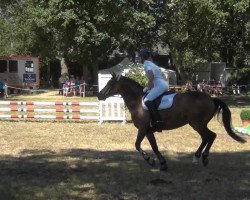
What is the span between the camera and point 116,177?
343 inches

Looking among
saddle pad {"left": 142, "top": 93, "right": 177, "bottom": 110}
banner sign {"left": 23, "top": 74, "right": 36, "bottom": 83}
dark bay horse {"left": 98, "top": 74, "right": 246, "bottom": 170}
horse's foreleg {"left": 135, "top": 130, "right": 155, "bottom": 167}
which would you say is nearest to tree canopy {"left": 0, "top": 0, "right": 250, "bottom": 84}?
banner sign {"left": 23, "top": 74, "right": 36, "bottom": 83}

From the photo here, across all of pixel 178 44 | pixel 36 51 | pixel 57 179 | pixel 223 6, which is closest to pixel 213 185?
pixel 57 179

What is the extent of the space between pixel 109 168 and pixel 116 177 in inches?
36.1

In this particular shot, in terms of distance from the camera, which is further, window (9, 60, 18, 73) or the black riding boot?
window (9, 60, 18, 73)

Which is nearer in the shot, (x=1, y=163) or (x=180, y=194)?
(x=180, y=194)

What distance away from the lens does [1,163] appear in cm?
1018

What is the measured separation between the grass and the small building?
25291 mm

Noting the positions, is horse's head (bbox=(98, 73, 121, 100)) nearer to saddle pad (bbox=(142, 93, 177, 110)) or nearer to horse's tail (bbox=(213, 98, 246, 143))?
saddle pad (bbox=(142, 93, 177, 110))

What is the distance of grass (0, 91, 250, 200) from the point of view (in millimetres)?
7574

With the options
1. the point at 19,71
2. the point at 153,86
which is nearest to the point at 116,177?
the point at 153,86

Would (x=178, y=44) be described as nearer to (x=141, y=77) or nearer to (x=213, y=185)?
(x=141, y=77)

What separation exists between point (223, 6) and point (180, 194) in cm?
2127

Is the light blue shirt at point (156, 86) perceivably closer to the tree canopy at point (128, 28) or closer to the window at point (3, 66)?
the tree canopy at point (128, 28)

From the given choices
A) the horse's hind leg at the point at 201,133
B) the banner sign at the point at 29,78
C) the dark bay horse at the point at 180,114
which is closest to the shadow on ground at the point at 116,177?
the horse's hind leg at the point at 201,133
